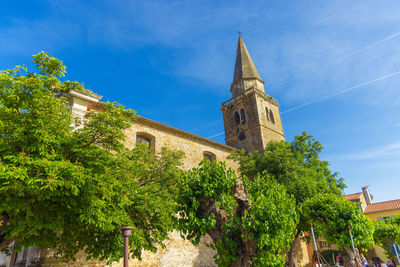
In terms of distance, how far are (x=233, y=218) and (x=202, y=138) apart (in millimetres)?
13384

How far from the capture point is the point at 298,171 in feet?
59.1

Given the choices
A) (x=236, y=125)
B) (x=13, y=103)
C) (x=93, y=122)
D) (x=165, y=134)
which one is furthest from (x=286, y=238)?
Answer: (x=236, y=125)

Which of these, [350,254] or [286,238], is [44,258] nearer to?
[286,238]

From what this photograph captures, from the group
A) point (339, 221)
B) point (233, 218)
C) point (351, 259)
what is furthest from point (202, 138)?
point (233, 218)

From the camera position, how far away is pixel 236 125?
1148 inches

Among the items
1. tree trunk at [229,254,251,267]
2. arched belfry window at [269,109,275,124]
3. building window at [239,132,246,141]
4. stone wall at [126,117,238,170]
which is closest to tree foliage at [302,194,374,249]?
stone wall at [126,117,238,170]

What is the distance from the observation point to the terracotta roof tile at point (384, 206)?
2895 centimetres

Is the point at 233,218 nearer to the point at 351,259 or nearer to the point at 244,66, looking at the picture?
the point at 351,259

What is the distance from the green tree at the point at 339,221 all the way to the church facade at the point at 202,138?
733 centimetres

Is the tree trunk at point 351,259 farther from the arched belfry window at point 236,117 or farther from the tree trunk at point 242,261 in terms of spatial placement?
the arched belfry window at point 236,117

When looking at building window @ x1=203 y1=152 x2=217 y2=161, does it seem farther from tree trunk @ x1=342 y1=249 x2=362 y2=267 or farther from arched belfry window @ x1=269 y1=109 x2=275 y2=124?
tree trunk @ x1=342 y1=249 x2=362 y2=267

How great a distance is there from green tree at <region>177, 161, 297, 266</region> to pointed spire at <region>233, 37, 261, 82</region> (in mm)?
24502

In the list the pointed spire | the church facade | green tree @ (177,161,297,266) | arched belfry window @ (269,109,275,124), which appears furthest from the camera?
the pointed spire

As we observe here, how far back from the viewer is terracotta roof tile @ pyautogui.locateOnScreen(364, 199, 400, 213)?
28.9m
